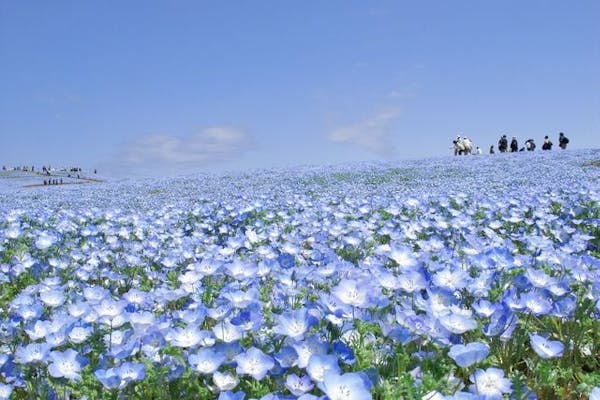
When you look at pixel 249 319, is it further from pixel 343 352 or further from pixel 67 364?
pixel 67 364

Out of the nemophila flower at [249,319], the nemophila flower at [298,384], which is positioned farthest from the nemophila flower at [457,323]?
the nemophila flower at [249,319]

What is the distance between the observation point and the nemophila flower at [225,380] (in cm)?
184

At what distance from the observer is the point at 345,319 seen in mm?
2123

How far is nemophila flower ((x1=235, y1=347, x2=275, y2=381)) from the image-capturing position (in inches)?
70.3

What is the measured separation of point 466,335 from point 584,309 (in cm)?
51

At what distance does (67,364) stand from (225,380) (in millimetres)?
615

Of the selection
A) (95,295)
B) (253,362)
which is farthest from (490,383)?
(95,295)

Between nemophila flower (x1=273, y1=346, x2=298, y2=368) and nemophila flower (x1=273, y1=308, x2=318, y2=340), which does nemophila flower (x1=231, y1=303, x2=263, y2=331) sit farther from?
nemophila flower (x1=273, y1=346, x2=298, y2=368)

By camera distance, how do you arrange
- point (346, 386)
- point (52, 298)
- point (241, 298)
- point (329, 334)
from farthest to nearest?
point (52, 298) → point (241, 298) → point (329, 334) → point (346, 386)

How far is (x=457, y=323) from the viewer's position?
188 cm

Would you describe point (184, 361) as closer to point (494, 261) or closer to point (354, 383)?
point (354, 383)

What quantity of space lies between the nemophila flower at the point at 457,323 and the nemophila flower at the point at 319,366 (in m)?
0.44

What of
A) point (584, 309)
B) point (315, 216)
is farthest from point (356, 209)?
point (584, 309)

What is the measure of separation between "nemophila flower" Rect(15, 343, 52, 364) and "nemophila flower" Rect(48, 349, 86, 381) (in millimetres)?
28
